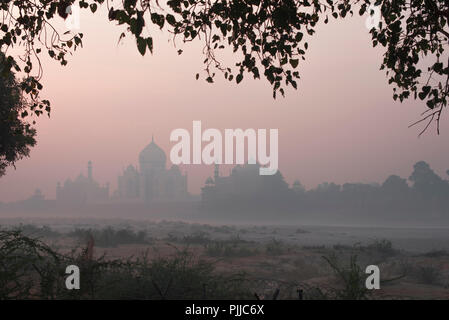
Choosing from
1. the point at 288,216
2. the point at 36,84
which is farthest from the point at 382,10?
the point at 288,216

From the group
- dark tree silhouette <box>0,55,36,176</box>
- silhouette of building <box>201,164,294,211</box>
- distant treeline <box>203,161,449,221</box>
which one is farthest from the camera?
silhouette of building <box>201,164,294,211</box>

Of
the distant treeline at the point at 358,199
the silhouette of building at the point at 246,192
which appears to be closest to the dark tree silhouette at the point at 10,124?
the distant treeline at the point at 358,199

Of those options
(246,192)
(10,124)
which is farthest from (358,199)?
(10,124)

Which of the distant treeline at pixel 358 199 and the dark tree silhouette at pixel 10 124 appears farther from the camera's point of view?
the distant treeline at pixel 358 199

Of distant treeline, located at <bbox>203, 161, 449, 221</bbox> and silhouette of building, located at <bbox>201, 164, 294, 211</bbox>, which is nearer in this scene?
distant treeline, located at <bbox>203, 161, 449, 221</bbox>

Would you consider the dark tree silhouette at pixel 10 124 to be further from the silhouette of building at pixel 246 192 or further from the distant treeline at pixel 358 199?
the silhouette of building at pixel 246 192

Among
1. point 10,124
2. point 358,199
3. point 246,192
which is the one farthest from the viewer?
point 246,192

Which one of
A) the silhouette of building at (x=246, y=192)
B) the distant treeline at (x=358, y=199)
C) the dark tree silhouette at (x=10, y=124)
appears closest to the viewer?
the dark tree silhouette at (x=10, y=124)

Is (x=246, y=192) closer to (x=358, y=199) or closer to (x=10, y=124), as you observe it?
(x=358, y=199)

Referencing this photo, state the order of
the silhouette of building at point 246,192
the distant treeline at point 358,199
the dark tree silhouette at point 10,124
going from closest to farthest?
the dark tree silhouette at point 10,124 → the distant treeline at point 358,199 → the silhouette of building at point 246,192

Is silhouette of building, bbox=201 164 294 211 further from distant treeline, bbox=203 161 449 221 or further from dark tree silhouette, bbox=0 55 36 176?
dark tree silhouette, bbox=0 55 36 176

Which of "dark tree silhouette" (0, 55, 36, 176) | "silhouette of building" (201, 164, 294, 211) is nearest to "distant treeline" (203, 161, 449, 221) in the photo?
"silhouette of building" (201, 164, 294, 211)

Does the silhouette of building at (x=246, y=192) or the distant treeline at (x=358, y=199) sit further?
the silhouette of building at (x=246, y=192)
